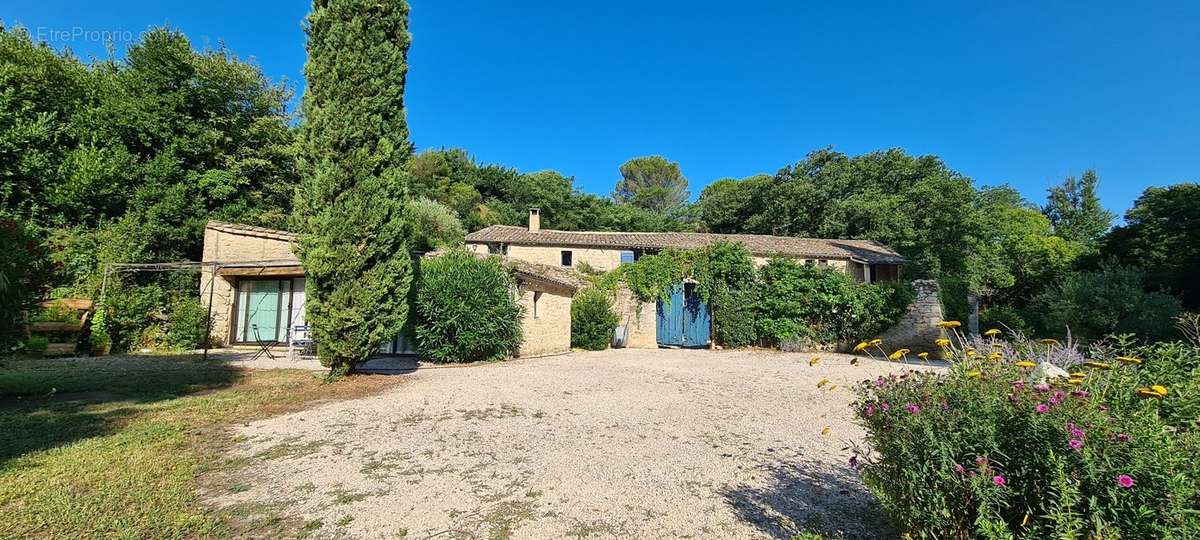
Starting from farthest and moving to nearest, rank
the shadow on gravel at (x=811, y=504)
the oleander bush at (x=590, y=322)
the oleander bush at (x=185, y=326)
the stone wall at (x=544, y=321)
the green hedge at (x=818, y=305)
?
the oleander bush at (x=590, y=322)
the green hedge at (x=818, y=305)
the stone wall at (x=544, y=321)
the oleander bush at (x=185, y=326)
the shadow on gravel at (x=811, y=504)

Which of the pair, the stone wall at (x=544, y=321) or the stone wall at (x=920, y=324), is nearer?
the stone wall at (x=544, y=321)

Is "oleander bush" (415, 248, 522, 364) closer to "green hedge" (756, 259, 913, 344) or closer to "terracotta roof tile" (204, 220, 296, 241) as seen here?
"terracotta roof tile" (204, 220, 296, 241)

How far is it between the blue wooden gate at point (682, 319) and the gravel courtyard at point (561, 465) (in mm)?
8705

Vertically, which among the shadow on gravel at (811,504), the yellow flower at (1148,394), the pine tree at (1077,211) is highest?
the pine tree at (1077,211)

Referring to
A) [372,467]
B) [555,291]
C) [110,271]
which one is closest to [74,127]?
[110,271]

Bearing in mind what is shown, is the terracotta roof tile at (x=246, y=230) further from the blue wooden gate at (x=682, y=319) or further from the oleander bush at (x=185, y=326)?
the blue wooden gate at (x=682, y=319)

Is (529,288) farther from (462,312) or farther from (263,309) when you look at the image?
(263,309)

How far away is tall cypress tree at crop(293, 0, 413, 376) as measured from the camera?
26.5 ft

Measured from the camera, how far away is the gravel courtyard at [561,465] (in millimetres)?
3191

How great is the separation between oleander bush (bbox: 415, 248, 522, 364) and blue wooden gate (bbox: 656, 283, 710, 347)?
22.1 ft

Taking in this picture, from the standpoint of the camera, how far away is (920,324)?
14.2 m

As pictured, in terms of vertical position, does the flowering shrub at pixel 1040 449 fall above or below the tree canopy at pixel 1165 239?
below

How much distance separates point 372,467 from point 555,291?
9.88 m

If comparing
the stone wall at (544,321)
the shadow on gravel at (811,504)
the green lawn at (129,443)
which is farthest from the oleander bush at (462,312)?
the shadow on gravel at (811,504)
